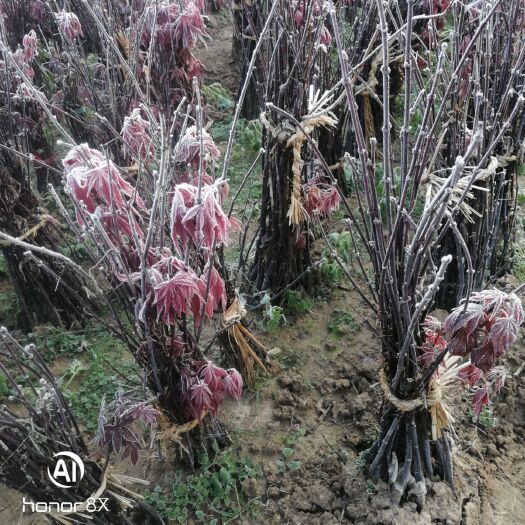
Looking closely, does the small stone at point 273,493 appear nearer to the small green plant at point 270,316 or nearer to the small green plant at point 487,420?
the small green plant at point 270,316

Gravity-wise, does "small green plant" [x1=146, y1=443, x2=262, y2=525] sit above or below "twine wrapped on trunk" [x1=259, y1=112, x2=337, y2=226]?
below

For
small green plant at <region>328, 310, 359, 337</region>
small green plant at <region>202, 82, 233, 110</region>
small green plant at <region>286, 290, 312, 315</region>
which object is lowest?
small green plant at <region>328, 310, 359, 337</region>

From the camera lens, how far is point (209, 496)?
201 cm

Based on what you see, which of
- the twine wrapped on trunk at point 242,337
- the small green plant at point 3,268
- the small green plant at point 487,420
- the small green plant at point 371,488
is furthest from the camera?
the small green plant at point 3,268

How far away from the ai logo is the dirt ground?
0.51 m

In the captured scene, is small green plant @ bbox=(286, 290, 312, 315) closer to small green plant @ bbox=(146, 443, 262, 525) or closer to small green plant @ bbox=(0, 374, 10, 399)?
small green plant @ bbox=(146, 443, 262, 525)

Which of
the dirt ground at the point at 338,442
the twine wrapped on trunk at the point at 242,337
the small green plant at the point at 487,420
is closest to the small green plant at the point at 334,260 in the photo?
the dirt ground at the point at 338,442

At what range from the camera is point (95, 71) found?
391cm

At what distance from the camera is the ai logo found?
1.59 meters

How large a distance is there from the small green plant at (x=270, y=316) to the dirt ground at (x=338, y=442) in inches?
2.4

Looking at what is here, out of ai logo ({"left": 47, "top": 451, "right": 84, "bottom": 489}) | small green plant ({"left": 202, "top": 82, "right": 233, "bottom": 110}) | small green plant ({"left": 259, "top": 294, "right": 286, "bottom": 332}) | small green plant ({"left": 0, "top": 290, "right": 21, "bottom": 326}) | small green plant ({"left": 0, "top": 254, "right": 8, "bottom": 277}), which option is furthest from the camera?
small green plant ({"left": 202, "top": 82, "right": 233, "bottom": 110})

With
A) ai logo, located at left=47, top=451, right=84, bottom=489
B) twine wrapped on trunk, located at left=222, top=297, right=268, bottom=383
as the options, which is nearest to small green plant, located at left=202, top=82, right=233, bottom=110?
twine wrapped on trunk, located at left=222, top=297, right=268, bottom=383

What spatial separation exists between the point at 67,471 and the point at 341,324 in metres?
1.49

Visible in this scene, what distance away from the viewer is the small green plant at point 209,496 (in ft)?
6.39
